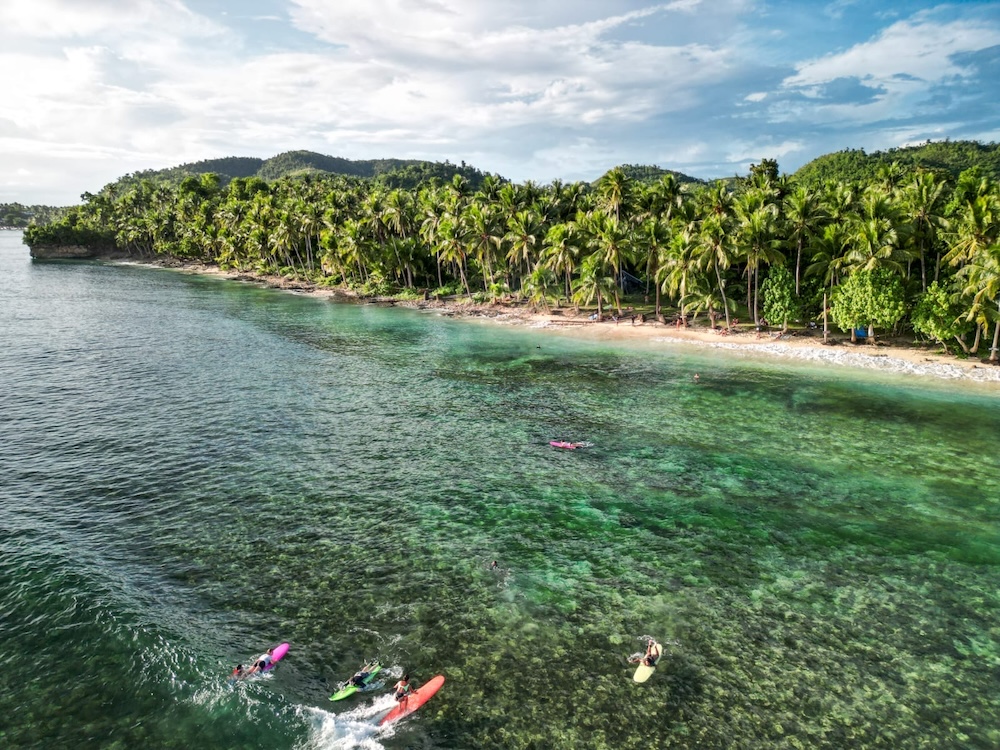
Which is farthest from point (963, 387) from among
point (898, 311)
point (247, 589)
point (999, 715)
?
point (247, 589)

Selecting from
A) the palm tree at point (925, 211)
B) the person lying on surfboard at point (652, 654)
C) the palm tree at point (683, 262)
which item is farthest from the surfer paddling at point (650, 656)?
the palm tree at point (925, 211)

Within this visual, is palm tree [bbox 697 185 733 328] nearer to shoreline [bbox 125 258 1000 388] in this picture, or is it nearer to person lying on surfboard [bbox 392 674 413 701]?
shoreline [bbox 125 258 1000 388]

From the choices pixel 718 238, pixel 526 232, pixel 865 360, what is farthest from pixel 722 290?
pixel 526 232

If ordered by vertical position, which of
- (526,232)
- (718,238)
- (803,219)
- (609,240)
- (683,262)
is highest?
(803,219)

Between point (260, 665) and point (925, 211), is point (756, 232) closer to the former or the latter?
point (925, 211)

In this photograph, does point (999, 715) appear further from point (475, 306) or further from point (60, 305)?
point (60, 305)

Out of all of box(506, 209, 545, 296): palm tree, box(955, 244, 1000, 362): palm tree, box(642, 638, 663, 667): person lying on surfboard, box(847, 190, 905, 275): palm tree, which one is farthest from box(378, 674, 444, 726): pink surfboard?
box(506, 209, 545, 296): palm tree
